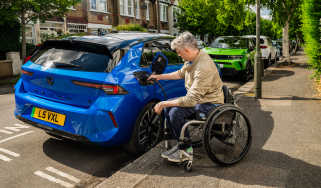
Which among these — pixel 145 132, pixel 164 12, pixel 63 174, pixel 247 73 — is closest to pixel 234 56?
pixel 247 73

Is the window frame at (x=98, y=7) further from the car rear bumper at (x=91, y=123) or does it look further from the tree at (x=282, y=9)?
the car rear bumper at (x=91, y=123)

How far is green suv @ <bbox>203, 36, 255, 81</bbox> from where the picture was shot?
1088 cm

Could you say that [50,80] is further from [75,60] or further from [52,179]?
[52,179]

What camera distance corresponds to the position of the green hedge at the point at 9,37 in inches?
584

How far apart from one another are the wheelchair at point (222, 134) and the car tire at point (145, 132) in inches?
15.4

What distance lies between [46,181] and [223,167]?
6.63 feet

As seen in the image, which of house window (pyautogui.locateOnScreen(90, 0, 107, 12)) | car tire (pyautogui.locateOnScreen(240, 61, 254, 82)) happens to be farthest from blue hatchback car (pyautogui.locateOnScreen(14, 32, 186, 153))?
house window (pyautogui.locateOnScreen(90, 0, 107, 12))

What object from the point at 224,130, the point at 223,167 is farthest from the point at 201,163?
the point at 224,130

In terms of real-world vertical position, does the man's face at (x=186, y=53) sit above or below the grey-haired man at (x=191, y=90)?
above

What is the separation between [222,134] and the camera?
3578 millimetres

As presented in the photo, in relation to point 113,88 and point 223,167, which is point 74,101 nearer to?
point 113,88

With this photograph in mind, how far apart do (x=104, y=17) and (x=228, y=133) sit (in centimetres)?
2419

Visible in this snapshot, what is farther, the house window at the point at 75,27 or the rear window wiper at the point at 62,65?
the house window at the point at 75,27

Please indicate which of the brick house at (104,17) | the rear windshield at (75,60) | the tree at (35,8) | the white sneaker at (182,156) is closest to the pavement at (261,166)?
the white sneaker at (182,156)
